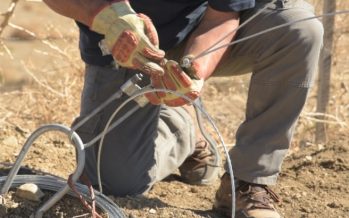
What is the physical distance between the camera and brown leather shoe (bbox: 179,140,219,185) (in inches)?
120

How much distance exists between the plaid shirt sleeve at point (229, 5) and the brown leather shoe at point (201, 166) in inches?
28.3

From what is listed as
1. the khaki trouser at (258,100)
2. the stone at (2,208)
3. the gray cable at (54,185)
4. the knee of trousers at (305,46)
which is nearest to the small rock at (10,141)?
the khaki trouser at (258,100)

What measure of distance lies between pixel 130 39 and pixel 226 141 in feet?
6.17

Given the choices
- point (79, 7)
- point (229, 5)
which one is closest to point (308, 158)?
point (229, 5)

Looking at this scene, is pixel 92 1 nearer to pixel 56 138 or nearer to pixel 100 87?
pixel 100 87

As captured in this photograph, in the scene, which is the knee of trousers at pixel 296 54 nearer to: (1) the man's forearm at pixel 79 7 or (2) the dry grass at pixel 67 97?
(1) the man's forearm at pixel 79 7

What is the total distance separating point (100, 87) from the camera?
9.05 ft

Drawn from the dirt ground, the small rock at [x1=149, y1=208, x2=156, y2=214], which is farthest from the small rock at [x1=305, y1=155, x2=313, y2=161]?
the small rock at [x1=149, y1=208, x2=156, y2=214]

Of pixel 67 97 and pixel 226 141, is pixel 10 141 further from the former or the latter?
pixel 226 141

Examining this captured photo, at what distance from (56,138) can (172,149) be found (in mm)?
681

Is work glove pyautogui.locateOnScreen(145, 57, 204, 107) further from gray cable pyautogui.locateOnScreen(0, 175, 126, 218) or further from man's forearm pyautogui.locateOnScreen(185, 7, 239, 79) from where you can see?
gray cable pyautogui.locateOnScreen(0, 175, 126, 218)

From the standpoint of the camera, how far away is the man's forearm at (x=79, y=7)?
227cm

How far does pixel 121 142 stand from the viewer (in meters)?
2.80

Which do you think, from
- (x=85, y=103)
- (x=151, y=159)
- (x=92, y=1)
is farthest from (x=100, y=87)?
(x=92, y=1)
